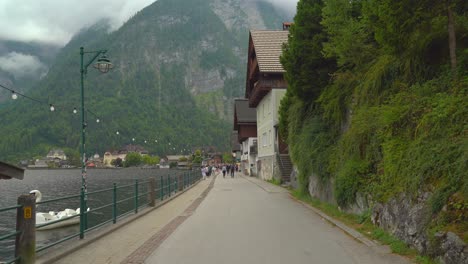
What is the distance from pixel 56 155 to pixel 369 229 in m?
189

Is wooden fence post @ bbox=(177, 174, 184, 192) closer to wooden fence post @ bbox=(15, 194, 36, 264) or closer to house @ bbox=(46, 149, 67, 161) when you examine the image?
wooden fence post @ bbox=(15, 194, 36, 264)

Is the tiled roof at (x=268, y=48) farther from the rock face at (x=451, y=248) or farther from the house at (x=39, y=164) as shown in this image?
the house at (x=39, y=164)

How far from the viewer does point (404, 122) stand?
31.2 ft

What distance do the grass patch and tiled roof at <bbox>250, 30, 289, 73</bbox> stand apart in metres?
20.9

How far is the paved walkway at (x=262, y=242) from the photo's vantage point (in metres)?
7.96

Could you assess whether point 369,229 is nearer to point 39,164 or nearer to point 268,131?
point 268,131

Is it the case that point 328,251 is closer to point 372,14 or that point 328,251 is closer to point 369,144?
point 369,144

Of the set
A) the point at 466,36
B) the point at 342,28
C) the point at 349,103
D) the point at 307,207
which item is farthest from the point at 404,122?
the point at 307,207

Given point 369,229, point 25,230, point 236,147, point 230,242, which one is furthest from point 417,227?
point 236,147

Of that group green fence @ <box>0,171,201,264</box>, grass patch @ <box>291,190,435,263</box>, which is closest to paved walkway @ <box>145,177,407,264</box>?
grass patch @ <box>291,190,435,263</box>

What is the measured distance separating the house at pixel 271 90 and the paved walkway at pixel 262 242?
18.9 meters

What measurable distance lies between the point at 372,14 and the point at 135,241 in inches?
307

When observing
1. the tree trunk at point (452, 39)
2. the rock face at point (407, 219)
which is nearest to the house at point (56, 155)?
the rock face at point (407, 219)

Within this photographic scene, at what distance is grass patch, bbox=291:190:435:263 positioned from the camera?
7656mm
